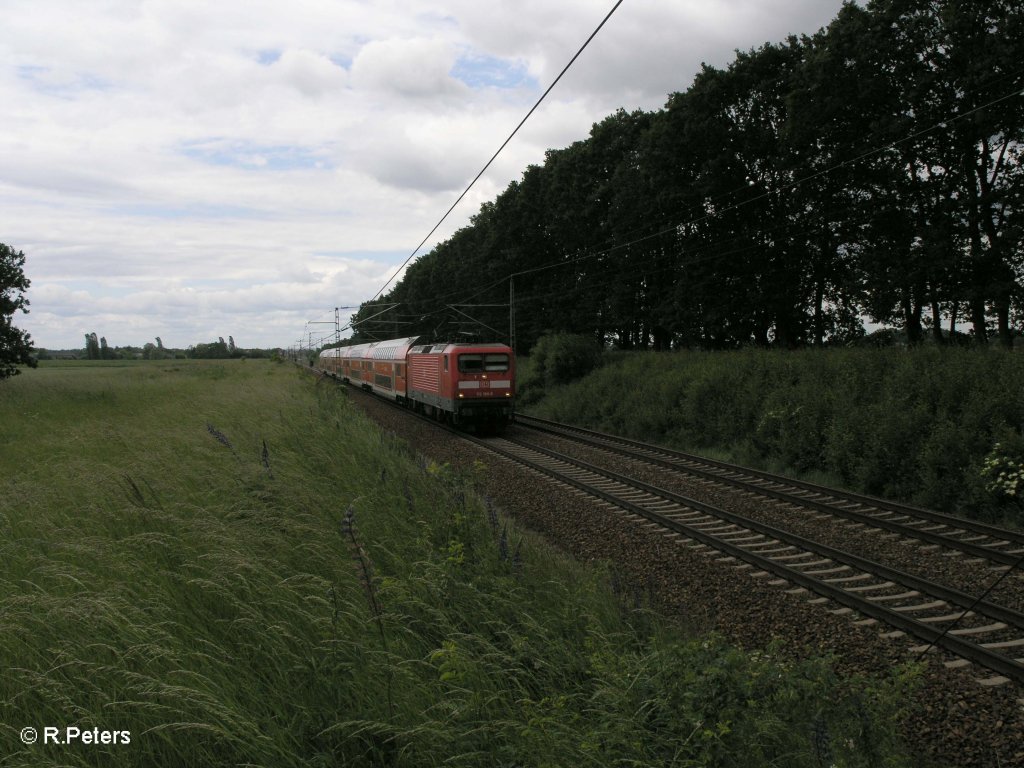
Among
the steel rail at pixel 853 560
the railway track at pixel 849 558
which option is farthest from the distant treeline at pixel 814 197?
the steel rail at pixel 853 560

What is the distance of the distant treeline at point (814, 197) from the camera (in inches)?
768

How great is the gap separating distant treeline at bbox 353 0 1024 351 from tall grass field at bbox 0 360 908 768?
15.5 metres

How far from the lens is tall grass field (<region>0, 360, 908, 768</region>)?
3229 mm

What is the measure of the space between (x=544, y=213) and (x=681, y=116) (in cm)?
1581

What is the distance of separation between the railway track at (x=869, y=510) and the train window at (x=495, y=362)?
6.14m

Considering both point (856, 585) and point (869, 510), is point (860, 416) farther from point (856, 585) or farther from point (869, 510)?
point (856, 585)

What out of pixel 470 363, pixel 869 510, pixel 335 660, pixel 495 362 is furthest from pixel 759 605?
pixel 495 362

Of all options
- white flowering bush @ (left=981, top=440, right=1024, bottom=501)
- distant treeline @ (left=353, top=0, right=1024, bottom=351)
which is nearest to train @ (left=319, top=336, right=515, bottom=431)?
distant treeline @ (left=353, top=0, right=1024, bottom=351)

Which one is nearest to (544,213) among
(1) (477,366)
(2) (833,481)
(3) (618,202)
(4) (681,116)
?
(3) (618,202)

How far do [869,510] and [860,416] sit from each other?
10.8 ft

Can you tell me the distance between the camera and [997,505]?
9.86 meters

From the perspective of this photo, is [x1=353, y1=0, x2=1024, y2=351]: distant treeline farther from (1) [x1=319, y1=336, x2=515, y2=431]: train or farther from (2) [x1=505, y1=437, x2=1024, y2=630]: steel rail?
Answer: (2) [x1=505, y1=437, x2=1024, y2=630]: steel rail

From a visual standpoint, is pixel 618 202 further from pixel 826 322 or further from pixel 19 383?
pixel 19 383

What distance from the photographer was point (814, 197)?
84.5 feet
